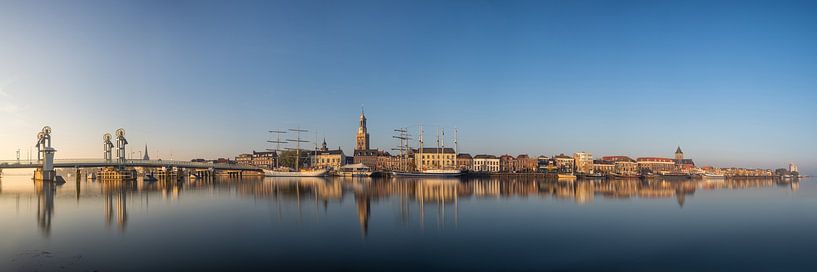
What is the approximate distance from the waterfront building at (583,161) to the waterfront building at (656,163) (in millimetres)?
19615

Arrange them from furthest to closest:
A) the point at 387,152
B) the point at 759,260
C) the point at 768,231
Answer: the point at 387,152 < the point at 768,231 < the point at 759,260

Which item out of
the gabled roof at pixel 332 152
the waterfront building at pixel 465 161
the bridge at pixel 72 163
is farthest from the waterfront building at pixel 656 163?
the bridge at pixel 72 163

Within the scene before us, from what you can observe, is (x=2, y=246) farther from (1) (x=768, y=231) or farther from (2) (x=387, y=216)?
(1) (x=768, y=231)

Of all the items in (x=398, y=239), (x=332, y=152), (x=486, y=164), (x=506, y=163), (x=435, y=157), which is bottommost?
(x=486, y=164)

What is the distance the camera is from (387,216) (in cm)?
3084

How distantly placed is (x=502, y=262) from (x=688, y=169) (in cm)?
20058

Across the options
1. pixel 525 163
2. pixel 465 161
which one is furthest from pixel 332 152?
pixel 525 163

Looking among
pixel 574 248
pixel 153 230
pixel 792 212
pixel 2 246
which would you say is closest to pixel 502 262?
pixel 574 248

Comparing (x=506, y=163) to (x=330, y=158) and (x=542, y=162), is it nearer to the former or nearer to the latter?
(x=542, y=162)

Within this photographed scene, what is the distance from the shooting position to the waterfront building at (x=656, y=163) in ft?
618

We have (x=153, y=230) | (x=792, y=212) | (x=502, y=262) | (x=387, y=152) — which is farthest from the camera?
(x=387, y=152)

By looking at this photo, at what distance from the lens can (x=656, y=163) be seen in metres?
192

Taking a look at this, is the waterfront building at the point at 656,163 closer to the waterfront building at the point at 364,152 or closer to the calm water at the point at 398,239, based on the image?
the waterfront building at the point at 364,152

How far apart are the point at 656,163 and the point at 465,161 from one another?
3305 inches
